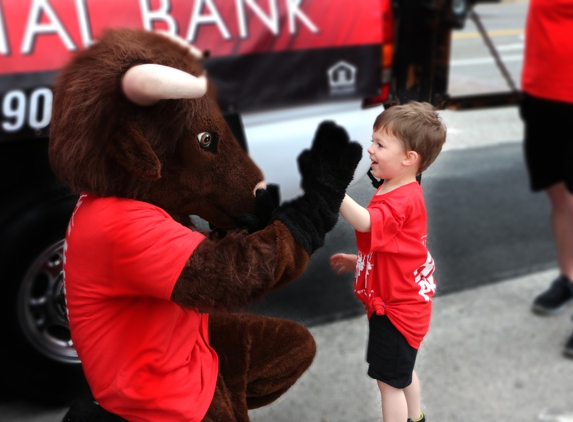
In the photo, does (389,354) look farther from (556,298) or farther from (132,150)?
(556,298)

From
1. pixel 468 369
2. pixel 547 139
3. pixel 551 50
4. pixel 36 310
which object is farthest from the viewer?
pixel 547 139

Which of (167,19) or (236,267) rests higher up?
(167,19)

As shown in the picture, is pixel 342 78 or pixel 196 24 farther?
pixel 342 78

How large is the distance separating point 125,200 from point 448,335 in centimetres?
238

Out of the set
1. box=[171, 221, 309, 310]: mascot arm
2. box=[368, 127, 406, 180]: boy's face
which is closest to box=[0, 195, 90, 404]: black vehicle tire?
box=[171, 221, 309, 310]: mascot arm

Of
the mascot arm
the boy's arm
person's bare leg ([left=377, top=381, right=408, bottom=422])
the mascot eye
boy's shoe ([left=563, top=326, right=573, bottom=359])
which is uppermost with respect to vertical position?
the mascot eye

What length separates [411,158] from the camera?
131 centimetres

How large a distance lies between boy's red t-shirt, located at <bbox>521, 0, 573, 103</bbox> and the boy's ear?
2.42 m

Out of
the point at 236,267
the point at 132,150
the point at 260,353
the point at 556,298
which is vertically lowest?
the point at 556,298

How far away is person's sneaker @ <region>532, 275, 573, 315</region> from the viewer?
3.64 meters

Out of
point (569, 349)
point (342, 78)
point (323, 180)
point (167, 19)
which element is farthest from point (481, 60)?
point (323, 180)

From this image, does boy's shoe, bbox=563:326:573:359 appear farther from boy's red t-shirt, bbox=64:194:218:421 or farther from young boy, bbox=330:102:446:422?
boy's red t-shirt, bbox=64:194:218:421

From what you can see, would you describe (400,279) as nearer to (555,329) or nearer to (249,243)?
(249,243)

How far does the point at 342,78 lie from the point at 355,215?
1.72 metres
